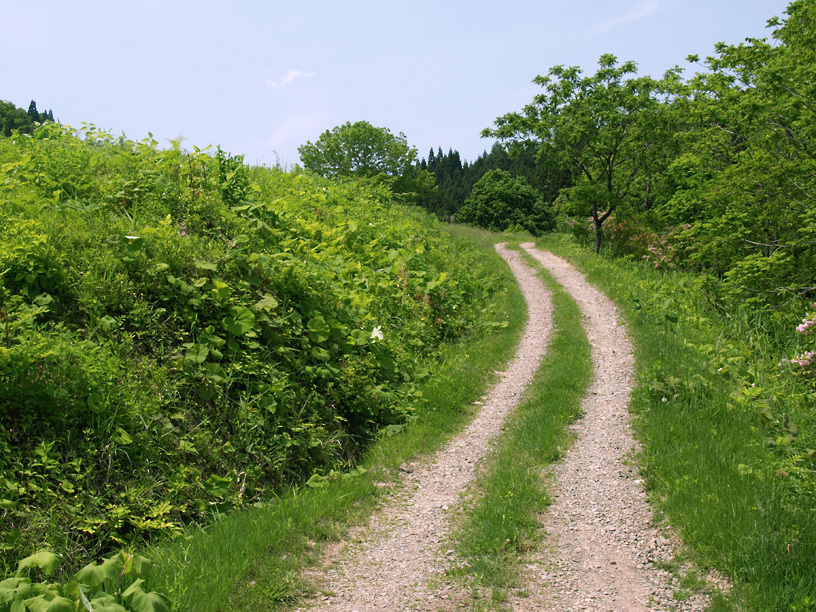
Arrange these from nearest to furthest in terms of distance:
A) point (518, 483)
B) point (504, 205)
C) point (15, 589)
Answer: point (15, 589) < point (518, 483) < point (504, 205)

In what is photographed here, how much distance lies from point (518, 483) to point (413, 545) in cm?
151

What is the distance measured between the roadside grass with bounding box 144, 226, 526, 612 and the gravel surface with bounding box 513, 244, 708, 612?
179 cm

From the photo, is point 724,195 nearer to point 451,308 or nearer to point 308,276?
point 451,308

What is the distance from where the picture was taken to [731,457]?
6.03 metres

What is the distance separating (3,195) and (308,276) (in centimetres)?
411

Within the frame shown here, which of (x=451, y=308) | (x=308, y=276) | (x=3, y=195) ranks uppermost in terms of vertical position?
(x=3, y=195)

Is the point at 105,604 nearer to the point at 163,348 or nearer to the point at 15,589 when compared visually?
the point at 15,589

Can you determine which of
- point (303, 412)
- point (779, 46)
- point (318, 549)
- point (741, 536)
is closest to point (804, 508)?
point (741, 536)

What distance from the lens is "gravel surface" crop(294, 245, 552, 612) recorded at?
4234mm

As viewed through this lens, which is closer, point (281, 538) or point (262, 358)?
point (281, 538)

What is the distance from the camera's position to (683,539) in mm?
4824

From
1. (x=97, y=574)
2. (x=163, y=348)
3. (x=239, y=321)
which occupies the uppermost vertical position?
(x=239, y=321)

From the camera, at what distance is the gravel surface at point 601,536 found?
4184 millimetres

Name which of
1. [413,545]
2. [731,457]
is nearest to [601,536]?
[413,545]
